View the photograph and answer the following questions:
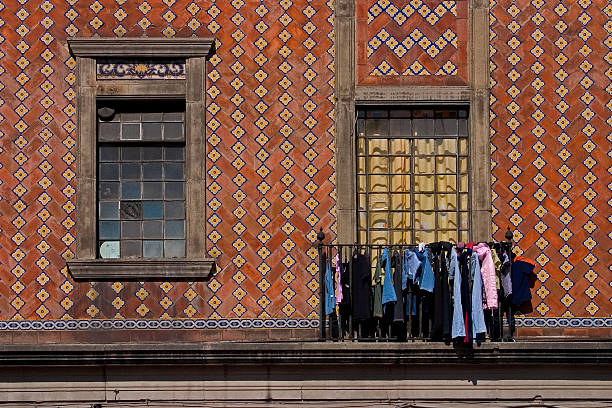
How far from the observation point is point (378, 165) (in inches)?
652

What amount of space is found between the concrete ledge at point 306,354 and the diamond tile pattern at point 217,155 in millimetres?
A: 646

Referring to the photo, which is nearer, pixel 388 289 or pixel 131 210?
pixel 388 289

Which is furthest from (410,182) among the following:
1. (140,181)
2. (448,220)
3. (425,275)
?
(140,181)

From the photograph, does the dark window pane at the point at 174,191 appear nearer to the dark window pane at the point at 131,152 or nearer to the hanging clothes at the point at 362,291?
the dark window pane at the point at 131,152

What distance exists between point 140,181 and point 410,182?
3217 mm

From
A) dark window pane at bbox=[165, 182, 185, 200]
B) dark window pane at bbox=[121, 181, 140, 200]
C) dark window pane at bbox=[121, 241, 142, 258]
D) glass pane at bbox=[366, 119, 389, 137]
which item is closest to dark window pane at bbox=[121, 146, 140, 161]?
dark window pane at bbox=[121, 181, 140, 200]

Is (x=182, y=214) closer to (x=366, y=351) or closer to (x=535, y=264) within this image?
(x=366, y=351)

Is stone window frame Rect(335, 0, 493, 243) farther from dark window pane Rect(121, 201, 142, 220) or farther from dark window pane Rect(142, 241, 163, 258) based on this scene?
dark window pane Rect(121, 201, 142, 220)

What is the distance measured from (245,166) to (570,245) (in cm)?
392

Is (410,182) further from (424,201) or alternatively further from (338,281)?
(338,281)

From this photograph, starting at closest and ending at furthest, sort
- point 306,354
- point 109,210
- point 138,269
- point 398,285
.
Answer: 1. point 306,354
2. point 398,285
3. point 138,269
4. point 109,210

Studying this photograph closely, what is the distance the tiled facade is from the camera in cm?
1600

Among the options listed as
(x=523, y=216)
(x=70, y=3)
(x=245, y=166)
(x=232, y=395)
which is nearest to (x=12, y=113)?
(x=70, y=3)

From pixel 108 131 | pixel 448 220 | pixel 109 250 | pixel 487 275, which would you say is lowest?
pixel 487 275
